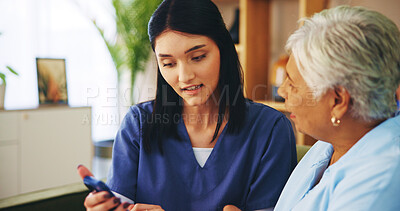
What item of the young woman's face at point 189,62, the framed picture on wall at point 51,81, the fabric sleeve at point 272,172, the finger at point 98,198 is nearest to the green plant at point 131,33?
the framed picture on wall at point 51,81

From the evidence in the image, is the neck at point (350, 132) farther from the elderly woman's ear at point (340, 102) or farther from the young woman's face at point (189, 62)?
the young woman's face at point (189, 62)

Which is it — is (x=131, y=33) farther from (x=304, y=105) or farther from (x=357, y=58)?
(x=357, y=58)

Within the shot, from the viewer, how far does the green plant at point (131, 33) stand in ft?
10.5

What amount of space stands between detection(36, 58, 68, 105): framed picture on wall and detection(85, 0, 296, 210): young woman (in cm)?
202

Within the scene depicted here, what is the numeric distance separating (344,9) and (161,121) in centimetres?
74

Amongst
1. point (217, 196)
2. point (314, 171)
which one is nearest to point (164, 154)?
point (217, 196)

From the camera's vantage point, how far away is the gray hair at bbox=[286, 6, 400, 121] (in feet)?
2.35

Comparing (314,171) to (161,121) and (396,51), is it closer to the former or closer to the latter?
(396,51)

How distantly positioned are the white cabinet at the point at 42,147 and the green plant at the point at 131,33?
0.58 meters

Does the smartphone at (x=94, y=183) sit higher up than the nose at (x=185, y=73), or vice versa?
the nose at (x=185, y=73)

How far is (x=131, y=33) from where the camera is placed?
10.6 feet

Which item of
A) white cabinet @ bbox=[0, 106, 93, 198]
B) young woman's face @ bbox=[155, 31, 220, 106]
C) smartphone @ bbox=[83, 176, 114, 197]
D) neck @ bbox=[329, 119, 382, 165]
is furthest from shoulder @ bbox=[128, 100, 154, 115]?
white cabinet @ bbox=[0, 106, 93, 198]

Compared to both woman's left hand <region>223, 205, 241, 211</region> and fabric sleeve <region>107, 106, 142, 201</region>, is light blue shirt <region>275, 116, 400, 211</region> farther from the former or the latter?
fabric sleeve <region>107, 106, 142, 201</region>

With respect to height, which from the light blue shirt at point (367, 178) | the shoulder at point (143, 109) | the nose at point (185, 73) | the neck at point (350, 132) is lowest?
the light blue shirt at point (367, 178)
